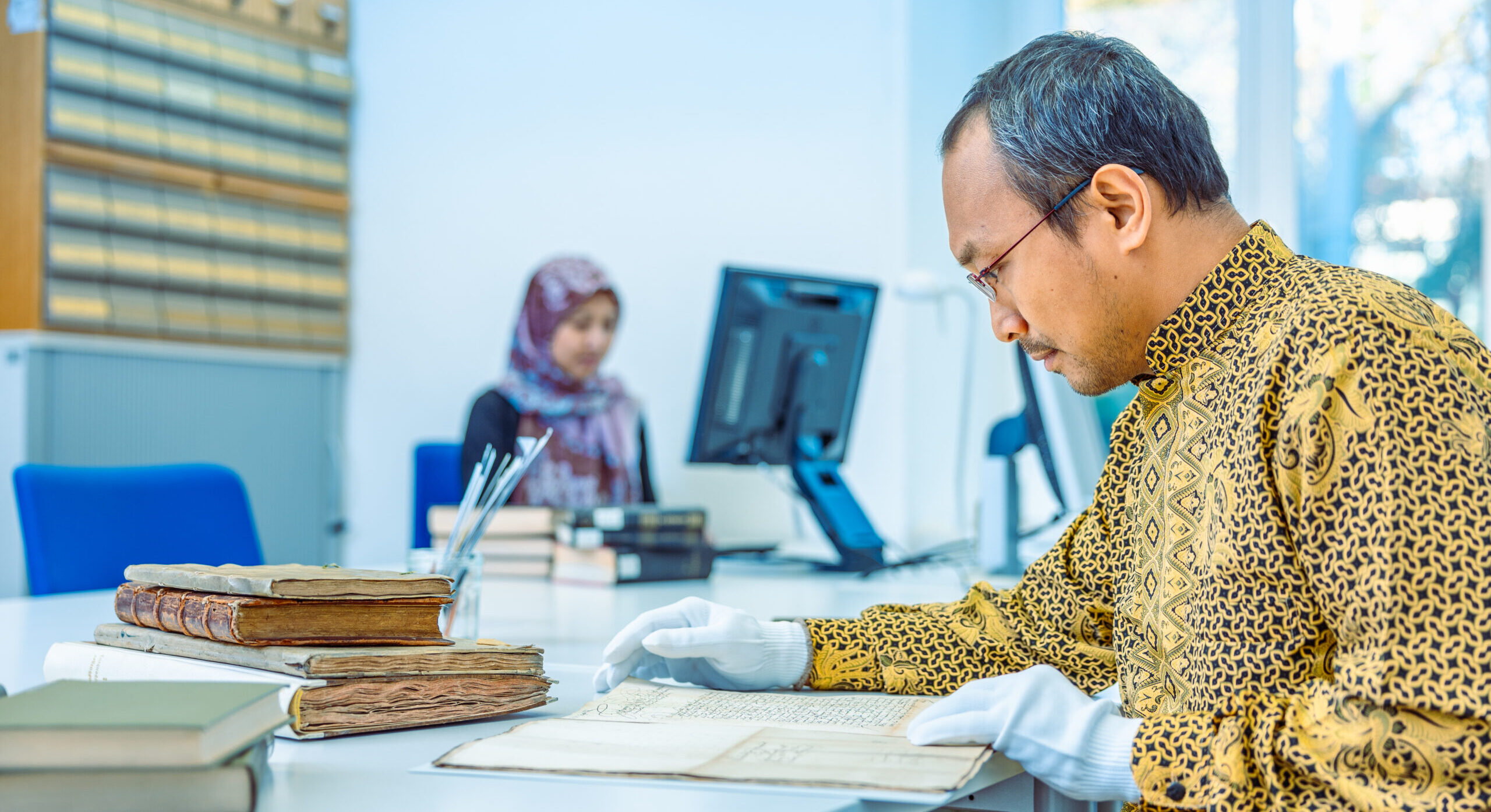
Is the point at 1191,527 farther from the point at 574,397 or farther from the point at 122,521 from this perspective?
the point at 574,397

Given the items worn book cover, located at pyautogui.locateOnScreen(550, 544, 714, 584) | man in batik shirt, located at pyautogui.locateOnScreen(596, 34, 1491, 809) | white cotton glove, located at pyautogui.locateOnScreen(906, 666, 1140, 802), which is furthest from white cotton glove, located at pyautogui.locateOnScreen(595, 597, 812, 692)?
worn book cover, located at pyautogui.locateOnScreen(550, 544, 714, 584)

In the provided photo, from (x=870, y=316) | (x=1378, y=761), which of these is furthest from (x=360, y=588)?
(x=870, y=316)

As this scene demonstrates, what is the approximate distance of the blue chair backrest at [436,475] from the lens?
2988mm

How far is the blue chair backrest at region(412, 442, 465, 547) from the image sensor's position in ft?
9.80

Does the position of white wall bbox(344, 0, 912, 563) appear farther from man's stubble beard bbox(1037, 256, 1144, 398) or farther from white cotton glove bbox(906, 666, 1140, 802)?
white cotton glove bbox(906, 666, 1140, 802)

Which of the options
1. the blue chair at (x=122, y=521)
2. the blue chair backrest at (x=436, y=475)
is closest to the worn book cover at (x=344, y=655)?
the blue chair at (x=122, y=521)

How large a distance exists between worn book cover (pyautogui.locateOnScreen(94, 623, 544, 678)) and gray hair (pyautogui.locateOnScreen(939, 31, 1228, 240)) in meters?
0.54

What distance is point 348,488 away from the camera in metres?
3.70

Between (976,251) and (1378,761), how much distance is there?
0.50m

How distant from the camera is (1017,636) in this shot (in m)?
1.14

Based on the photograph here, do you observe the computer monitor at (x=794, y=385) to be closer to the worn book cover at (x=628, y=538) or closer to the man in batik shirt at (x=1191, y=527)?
the worn book cover at (x=628, y=538)

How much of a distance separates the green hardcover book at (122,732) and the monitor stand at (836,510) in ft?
5.49

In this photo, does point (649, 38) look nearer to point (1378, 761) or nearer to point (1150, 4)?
point (1150, 4)

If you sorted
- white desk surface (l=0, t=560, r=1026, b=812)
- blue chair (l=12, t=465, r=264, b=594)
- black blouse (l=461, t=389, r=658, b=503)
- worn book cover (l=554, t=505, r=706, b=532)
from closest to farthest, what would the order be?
1. white desk surface (l=0, t=560, r=1026, b=812)
2. blue chair (l=12, t=465, r=264, b=594)
3. worn book cover (l=554, t=505, r=706, b=532)
4. black blouse (l=461, t=389, r=658, b=503)
